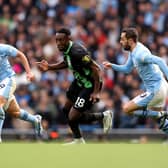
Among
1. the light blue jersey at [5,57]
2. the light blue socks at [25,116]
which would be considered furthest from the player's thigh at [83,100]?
the light blue jersey at [5,57]

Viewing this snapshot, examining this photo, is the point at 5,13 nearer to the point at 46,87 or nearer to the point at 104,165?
the point at 46,87

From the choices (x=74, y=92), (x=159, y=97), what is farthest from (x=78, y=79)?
(x=159, y=97)

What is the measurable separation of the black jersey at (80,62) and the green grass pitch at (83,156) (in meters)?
1.82

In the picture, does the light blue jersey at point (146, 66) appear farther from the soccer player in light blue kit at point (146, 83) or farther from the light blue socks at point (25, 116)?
the light blue socks at point (25, 116)

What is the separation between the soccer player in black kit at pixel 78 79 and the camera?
14.8 m

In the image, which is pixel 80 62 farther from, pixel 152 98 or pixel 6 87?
pixel 152 98

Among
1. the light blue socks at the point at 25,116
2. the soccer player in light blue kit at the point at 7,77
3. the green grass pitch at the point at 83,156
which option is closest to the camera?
the green grass pitch at the point at 83,156

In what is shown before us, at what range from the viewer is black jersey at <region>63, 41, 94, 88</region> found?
14812mm

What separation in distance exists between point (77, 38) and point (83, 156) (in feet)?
38.1

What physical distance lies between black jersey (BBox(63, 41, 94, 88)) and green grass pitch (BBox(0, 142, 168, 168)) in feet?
5.98

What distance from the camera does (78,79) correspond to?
597 inches

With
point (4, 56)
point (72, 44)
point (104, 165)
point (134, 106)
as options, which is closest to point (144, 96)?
point (134, 106)

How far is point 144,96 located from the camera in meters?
15.3

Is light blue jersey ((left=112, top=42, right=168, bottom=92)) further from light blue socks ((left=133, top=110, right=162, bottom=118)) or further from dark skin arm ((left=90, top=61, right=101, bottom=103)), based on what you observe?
dark skin arm ((left=90, top=61, right=101, bottom=103))
